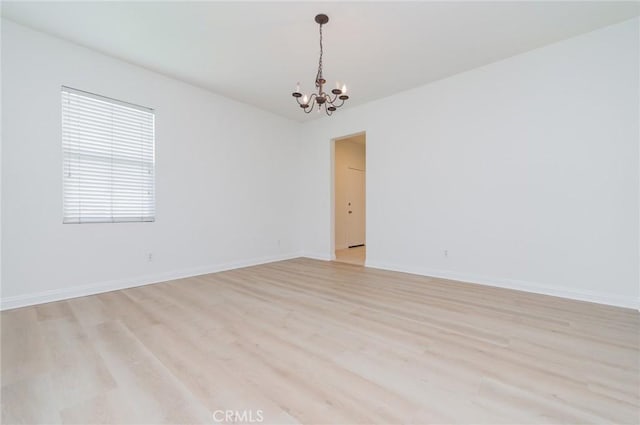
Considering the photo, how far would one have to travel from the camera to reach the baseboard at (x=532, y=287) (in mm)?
2793

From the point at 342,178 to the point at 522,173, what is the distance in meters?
3.98

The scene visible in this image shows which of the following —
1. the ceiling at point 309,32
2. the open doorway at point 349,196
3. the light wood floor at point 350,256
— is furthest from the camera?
the open doorway at point 349,196

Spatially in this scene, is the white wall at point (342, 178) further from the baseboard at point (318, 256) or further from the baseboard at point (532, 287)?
the baseboard at point (532, 287)

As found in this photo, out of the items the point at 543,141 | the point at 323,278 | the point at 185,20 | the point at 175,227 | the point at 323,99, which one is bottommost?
the point at 323,278

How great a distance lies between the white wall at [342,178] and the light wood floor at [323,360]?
374 cm

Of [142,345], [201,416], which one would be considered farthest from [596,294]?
[142,345]

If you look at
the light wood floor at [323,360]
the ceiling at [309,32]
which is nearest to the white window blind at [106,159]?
the ceiling at [309,32]

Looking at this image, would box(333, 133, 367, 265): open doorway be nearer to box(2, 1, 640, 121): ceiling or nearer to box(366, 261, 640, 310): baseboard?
box(366, 261, 640, 310): baseboard

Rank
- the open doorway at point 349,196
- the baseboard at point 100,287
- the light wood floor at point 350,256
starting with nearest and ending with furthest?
the baseboard at point 100,287, the light wood floor at point 350,256, the open doorway at point 349,196

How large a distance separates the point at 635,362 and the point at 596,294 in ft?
4.90

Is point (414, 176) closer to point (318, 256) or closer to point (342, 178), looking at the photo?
point (318, 256)

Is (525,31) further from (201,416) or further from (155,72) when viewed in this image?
(155,72)

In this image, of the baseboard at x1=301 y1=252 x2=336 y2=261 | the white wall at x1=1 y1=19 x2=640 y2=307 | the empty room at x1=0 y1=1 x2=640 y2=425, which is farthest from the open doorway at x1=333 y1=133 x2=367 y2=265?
the empty room at x1=0 y1=1 x2=640 y2=425

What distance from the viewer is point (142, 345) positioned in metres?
1.97
